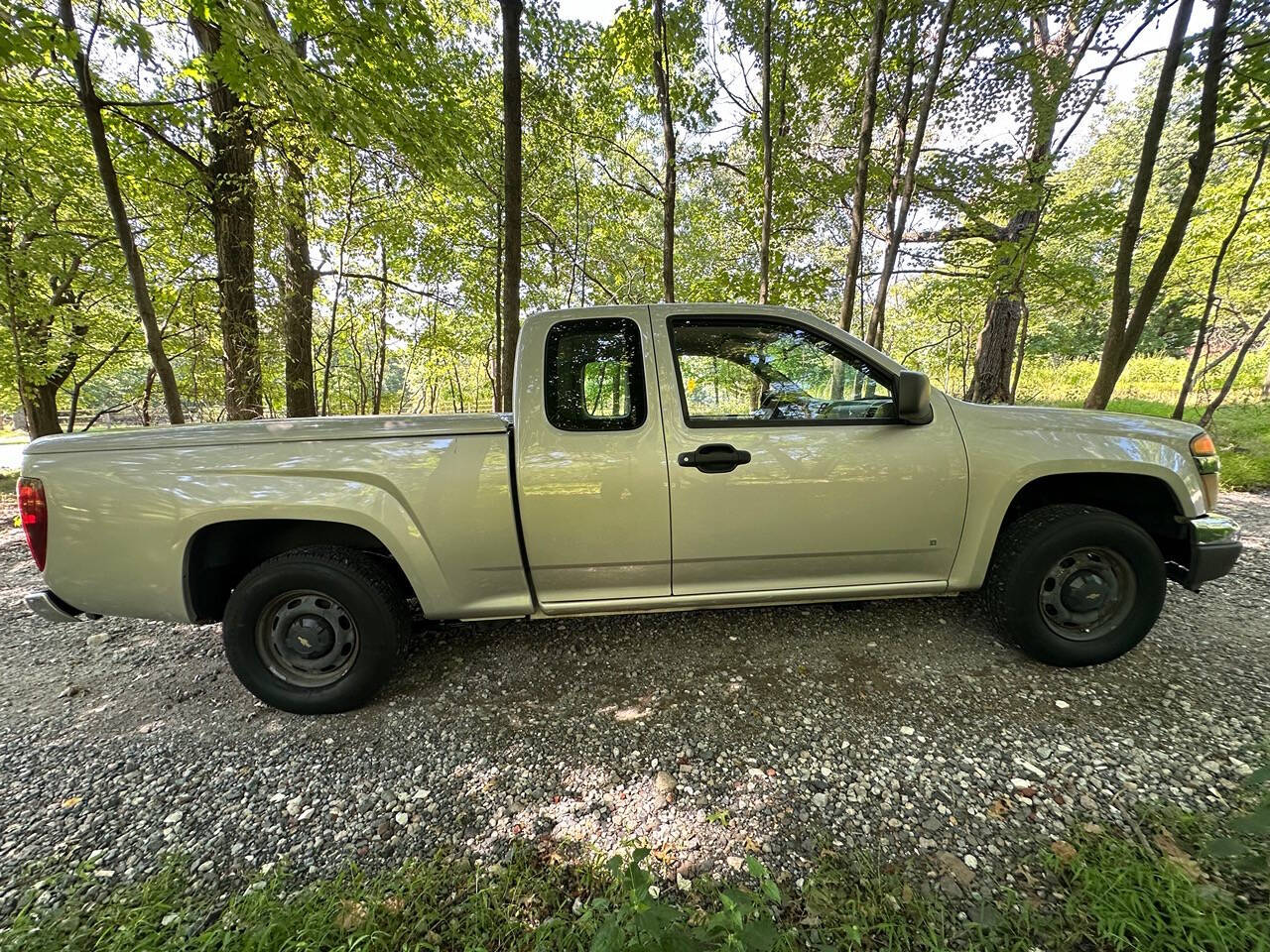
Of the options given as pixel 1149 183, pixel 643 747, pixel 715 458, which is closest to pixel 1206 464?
pixel 715 458

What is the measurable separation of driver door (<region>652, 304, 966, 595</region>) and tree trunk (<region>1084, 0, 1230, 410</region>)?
5472mm

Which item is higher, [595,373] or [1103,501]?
[595,373]

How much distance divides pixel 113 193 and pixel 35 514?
13.7 ft

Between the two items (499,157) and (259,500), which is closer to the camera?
(259,500)

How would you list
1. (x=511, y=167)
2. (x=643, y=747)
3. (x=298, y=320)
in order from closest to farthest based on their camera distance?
(x=643, y=747) → (x=511, y=167) → (x=298, y=320)

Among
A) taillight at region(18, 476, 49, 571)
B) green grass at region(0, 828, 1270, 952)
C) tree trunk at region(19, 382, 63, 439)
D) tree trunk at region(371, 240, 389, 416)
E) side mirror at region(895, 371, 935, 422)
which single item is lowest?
green grass at region(0, 828, 1270, 952)

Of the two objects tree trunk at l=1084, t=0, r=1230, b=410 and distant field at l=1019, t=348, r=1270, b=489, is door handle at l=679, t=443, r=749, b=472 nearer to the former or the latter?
tree trunk at l=1084, t=0, r=1230, b=410

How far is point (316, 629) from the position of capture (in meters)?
2.21

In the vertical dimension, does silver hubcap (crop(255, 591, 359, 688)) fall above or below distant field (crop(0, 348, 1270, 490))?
below

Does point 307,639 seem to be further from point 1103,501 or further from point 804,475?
point 1103,501

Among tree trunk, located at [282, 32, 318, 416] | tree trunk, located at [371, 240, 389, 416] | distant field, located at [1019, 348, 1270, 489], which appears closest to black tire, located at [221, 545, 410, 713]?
tree trunk, located at [282, 32, 318, 416]

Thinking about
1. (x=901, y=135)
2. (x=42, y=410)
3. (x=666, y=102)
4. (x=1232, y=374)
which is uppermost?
(x=666, y=102)

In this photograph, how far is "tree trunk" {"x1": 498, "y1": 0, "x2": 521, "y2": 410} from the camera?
16.1ft

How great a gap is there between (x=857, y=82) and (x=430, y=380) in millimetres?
21525
